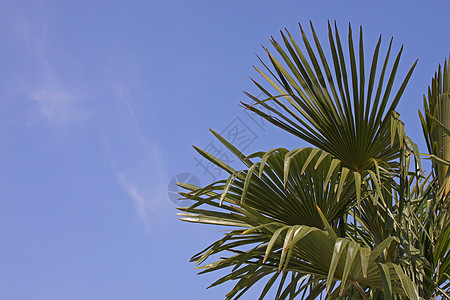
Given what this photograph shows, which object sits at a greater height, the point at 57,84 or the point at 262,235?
the point at 57,84

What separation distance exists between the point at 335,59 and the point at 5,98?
5.19m

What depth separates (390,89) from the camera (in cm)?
333

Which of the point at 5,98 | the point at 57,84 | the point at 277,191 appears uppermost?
the point at 5,98

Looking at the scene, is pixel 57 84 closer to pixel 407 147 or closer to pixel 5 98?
pixel 5 98

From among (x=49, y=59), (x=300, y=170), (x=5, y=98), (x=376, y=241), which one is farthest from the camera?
(x=5, y=98)

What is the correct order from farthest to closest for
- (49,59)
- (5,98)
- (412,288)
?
(5,98), (49,59), (412,288)

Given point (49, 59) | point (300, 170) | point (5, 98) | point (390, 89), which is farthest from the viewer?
point (5, 98)

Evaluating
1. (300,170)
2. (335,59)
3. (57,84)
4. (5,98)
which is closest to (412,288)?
(300,170)

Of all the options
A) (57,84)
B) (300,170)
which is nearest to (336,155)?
(300,170)

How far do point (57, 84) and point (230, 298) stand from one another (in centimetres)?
409

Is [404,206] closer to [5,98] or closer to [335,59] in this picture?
[335,59]

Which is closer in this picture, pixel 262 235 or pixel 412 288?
pixel 412 288

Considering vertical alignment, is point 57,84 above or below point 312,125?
above

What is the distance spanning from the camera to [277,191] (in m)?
3.17
